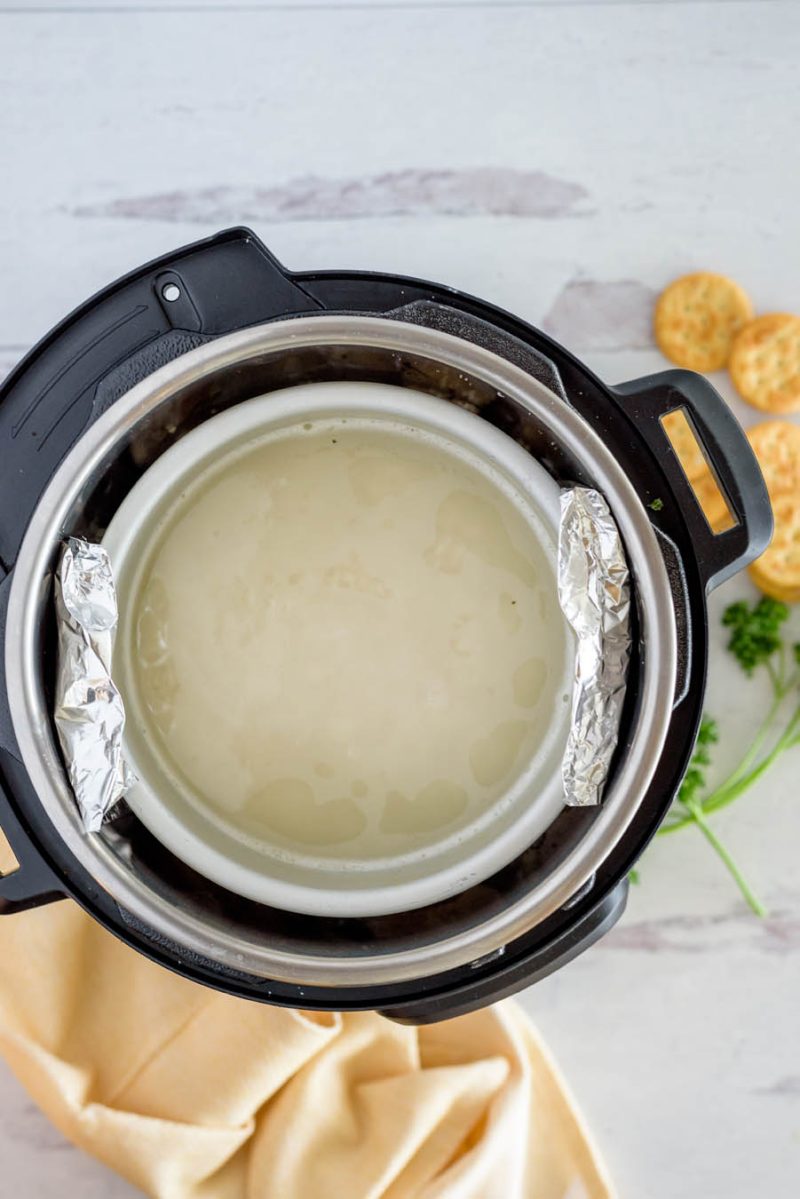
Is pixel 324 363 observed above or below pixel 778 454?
above

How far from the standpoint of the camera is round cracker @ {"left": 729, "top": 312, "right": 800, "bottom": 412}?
811mm

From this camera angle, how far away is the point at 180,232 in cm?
82

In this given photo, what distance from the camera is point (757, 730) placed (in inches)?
33.0

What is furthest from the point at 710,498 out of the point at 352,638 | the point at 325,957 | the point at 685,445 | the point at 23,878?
the point at 23,878

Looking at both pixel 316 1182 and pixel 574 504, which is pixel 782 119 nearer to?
pixel 574 504

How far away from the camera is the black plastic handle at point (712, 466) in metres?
0.66

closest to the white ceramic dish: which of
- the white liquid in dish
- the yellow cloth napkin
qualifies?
the white liquid in dish

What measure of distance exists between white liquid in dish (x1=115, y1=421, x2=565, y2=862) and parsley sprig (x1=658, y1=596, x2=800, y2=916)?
17cm

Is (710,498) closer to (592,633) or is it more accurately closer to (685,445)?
(685,445)

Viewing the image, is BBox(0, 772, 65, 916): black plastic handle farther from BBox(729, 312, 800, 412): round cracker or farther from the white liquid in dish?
BBox(729, 312, 800, 412): round cracker

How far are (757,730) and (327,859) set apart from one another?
0.35 m

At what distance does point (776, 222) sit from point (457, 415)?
0.34 m

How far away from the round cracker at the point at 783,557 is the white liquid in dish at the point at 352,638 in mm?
206

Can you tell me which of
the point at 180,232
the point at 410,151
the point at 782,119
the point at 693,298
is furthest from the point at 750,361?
the point at 180,232
